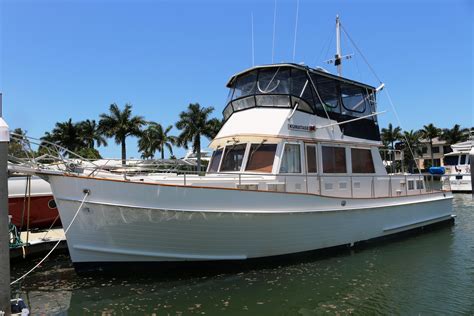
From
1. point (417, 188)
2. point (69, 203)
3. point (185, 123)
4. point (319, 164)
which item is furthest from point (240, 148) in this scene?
point (185, 123)

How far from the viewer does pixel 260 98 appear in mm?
9945

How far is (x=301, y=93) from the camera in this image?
978cm

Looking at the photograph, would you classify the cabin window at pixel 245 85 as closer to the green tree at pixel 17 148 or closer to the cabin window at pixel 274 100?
the cabin window at pixel 274 100

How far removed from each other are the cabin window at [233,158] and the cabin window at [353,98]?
349 centimetres

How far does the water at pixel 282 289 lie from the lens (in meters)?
6.33

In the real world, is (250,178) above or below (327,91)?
below

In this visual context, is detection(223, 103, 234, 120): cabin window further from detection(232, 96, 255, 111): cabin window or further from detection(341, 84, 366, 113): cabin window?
detection(341, 84, 366, 113): cabin window

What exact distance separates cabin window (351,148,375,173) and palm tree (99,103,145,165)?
1215 inches

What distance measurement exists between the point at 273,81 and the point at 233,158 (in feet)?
7.25

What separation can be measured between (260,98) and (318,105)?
154cm

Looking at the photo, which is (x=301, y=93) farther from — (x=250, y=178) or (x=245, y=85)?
(x=250, y=178)

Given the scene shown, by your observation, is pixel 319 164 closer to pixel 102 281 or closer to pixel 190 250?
pixel 190 250

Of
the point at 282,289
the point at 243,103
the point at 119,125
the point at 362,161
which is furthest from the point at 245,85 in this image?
the point at 119,125

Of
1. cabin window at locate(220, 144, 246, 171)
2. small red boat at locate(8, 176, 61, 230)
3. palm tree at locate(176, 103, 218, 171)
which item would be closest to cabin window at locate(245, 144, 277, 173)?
cabin window at locate(220, 144, 246, 171)
